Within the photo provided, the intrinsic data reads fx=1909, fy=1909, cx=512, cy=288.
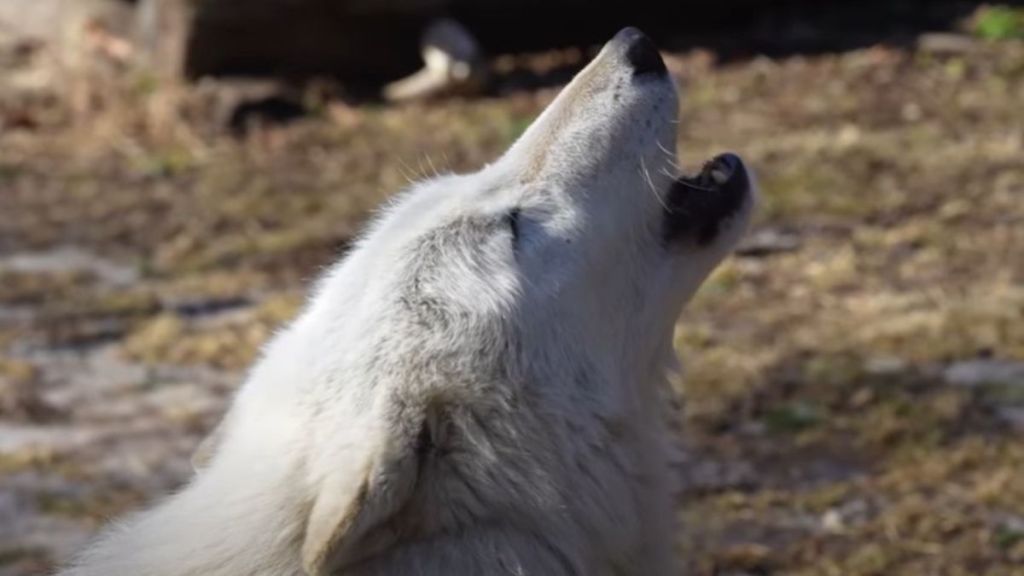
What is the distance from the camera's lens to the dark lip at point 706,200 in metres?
4.14

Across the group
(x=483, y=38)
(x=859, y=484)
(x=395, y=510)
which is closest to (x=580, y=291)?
(x=395, y=510)

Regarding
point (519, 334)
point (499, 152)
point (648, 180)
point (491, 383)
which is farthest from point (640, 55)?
point (499, 152)

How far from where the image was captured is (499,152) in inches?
392

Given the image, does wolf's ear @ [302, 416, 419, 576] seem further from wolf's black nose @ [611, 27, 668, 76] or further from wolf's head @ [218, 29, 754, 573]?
wolf's black nose @ [611, 27, 668, 76]

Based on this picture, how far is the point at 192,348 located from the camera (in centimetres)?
782

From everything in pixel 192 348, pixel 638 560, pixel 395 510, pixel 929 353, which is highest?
pixel 395 510

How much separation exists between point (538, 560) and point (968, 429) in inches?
127

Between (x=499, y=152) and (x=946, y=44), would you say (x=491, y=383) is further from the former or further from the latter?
(x=946, y=44)

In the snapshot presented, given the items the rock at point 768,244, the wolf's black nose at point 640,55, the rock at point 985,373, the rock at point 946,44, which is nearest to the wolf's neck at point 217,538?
the wolf's black nose at point 640,55

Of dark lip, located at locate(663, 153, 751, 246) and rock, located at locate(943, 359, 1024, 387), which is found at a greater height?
dark lip, located at locate(663, 153, 751, 246)

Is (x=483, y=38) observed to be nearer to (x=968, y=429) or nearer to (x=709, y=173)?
(x=968, y=429)

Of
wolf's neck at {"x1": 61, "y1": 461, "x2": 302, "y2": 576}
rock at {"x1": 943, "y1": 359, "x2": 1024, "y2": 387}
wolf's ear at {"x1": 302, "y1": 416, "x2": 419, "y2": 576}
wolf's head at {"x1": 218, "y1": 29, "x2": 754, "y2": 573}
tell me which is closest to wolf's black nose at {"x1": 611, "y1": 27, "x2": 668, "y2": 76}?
wolf's head at {"x1": 218, "y1": 29, "x2": 754, "y2": 573}

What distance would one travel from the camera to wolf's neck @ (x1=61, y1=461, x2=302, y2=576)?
335cm

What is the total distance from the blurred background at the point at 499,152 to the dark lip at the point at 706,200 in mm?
1446
